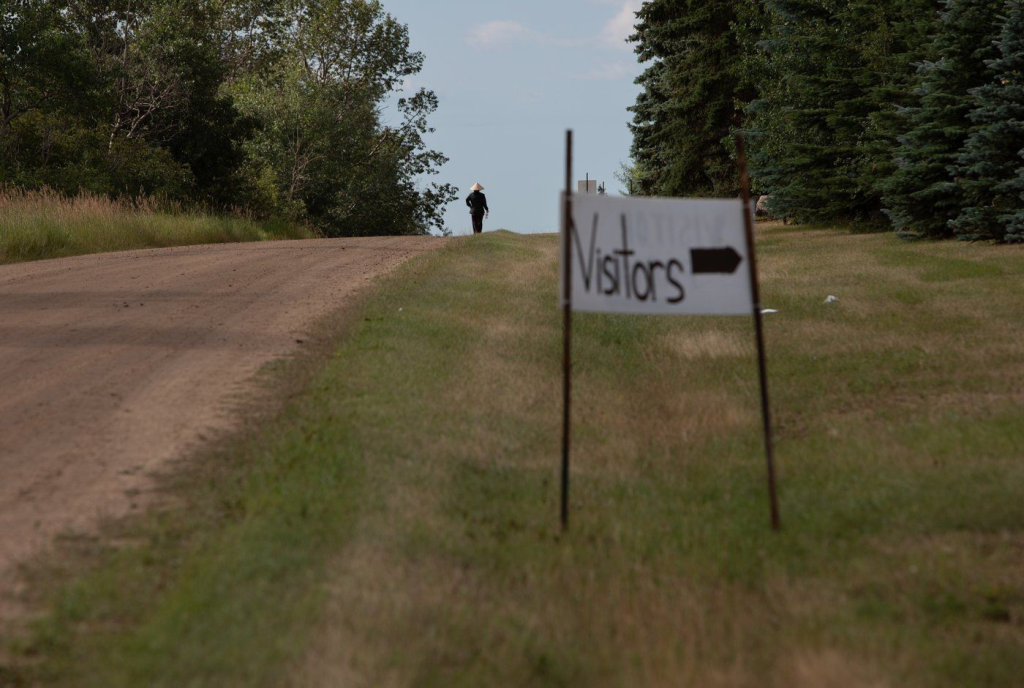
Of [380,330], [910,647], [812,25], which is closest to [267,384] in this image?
[380,330]

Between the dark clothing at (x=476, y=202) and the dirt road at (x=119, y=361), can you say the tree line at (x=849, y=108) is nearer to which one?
the dark clothing at (x=476, y=202)

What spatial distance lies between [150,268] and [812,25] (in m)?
20.0

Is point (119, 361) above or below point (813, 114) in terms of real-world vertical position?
below

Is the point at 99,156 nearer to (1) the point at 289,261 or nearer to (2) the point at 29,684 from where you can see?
(1) the point at 289,261

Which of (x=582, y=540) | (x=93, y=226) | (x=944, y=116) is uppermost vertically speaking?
(x=944, y=116)

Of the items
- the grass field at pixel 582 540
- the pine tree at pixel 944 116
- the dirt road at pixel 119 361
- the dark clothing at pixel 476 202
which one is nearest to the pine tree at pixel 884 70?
the pine tree at pixel 944 116

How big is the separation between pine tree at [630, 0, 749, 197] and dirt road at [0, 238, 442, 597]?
21623mm

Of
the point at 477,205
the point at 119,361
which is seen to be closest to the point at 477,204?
the point at 477,205

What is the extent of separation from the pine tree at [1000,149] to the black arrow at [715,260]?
1575 cm

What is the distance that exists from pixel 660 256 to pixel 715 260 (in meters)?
0.31

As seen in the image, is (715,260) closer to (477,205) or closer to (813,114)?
(813,114)

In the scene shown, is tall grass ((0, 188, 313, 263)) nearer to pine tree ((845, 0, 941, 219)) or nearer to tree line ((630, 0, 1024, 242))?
tree line ((630, 0, 1024, 242))

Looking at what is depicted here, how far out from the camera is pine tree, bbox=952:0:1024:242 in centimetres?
2064

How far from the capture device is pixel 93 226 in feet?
79.7
